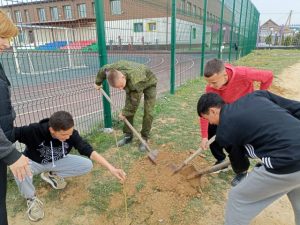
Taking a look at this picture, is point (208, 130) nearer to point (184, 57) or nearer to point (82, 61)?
point (82, 61)

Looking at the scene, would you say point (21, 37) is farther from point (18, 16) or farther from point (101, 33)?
point (101, 33)

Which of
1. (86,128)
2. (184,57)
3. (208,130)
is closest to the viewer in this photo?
(208,130)

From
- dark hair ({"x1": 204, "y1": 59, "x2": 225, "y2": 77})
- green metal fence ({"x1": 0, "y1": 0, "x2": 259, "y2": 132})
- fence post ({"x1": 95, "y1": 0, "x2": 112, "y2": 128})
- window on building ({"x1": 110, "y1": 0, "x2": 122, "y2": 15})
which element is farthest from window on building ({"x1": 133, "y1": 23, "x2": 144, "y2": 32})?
dark hair ({"x1": 204, "y1": 59, "x2": 225, "y2": 77})

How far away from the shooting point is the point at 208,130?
328 cm

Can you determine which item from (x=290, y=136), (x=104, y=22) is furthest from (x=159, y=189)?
(x=104, y=22)

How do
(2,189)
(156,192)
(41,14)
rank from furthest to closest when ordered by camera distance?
(41,14)
(156,192)
(2,189)

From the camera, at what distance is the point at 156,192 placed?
296 cm

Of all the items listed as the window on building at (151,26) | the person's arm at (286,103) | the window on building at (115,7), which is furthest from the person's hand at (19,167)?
the window on building at (151,26)

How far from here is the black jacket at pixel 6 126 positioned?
161cm

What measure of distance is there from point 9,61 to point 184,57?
6.52 m

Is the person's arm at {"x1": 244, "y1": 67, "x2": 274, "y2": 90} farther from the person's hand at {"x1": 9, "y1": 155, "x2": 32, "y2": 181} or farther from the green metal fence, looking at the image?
the person's hand at {"x1": 9, "y1": 155, "x2": 32, "y2": 181}

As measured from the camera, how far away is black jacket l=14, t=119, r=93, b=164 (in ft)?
8.46

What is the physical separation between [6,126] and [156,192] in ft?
5.48

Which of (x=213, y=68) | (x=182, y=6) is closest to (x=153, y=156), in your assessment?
(x=213, y=68)
